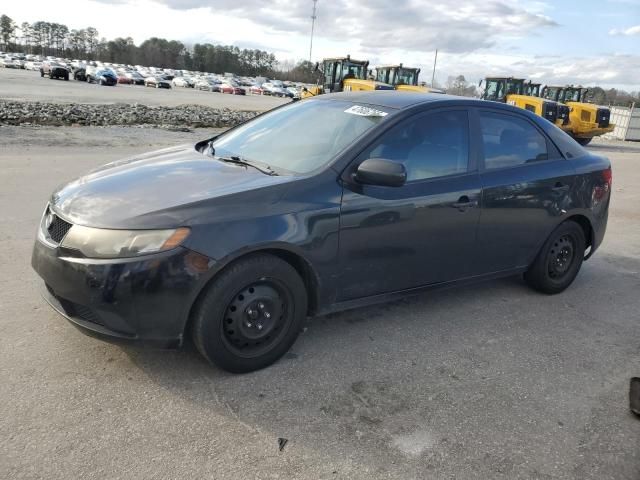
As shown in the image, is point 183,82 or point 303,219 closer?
point 303,219

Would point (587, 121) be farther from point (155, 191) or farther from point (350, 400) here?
point (155, 191)

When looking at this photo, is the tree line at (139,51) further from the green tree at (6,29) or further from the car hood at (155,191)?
the car hood at (155,191)

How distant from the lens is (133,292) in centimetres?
276

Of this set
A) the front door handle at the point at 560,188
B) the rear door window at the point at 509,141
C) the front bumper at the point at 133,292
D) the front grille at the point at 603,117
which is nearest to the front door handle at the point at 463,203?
the rear door window at the point at 509,141

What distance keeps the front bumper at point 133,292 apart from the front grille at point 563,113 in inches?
898

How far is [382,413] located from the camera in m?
2.93

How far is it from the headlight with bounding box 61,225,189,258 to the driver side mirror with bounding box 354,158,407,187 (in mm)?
1162

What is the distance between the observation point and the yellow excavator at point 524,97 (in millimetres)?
21703

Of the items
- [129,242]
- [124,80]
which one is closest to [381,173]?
[129,242]

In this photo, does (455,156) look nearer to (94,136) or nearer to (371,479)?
(371,479)

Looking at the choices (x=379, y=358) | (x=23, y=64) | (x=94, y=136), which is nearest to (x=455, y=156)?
(x=379, y=358)

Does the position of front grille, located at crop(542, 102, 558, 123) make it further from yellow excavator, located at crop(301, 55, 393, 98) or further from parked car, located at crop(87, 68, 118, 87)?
parked car, located at crop(87, 68, 118, 87)

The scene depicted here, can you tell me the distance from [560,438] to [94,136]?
1370 centimetres

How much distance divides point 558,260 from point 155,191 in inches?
143
